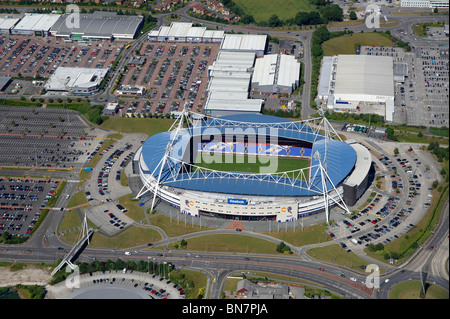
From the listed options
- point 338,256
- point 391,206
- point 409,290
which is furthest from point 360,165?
point 409,290

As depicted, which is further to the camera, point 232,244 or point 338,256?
point 232,244

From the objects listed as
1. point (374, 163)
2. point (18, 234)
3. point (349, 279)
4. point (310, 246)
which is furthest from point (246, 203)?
point (18, 234)

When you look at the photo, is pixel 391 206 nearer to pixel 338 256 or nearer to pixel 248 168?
pixel 338 256

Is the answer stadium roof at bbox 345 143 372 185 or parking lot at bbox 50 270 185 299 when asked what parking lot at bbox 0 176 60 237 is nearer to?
parking lot at bbox 50 270 185 299

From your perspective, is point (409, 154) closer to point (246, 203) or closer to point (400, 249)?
point (400, 249)

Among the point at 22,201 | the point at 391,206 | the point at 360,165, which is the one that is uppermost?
the point at 360,165

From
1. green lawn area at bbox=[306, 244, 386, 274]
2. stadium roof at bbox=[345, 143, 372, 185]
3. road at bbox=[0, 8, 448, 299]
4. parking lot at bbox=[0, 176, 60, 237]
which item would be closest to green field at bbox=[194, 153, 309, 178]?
stadium roof at bbox=[345, 143, 372, 185]

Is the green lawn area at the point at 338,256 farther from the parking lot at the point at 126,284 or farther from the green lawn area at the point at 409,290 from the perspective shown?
the parking lot at the point at 126,284

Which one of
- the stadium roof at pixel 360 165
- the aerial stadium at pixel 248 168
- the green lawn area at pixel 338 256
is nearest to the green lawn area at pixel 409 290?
the green lawn area at pixel 338 256
